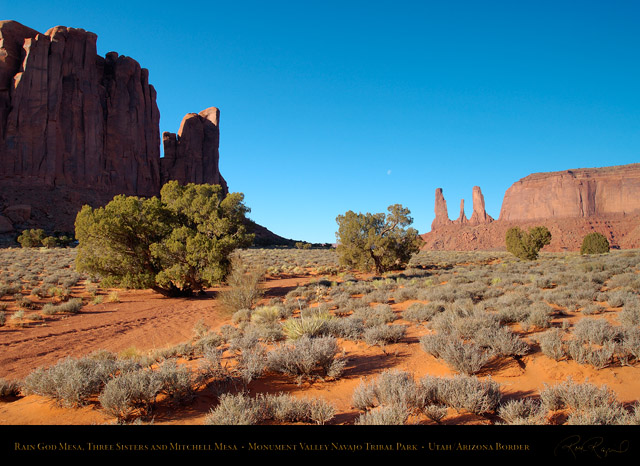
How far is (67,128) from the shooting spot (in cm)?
6488

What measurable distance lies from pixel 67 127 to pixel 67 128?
202 millimetres

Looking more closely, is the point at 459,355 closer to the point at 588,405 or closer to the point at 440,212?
the point at 588,405

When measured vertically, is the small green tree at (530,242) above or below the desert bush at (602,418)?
above

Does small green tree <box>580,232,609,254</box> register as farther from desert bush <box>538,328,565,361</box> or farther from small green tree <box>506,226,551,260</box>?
desert bush <box>538,328,565,361</box>

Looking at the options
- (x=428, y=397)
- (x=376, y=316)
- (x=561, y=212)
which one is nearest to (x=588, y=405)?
(x=428, y=397)

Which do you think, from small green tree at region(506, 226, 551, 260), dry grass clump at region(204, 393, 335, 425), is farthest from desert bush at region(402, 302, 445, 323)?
small green tree at region(506, 226, 551, 260)

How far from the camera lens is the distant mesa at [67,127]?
57.3m

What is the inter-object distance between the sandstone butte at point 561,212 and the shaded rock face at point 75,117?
8428 centimetres

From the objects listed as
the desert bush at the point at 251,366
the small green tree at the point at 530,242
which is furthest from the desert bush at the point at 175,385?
the small green tree at the point at 530,242

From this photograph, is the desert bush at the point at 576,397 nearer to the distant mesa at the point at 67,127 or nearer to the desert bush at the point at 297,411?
the desert bush at the point at 297,411

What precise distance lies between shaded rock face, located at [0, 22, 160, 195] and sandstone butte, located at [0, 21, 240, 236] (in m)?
0.15

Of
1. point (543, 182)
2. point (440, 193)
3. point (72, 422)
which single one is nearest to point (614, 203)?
point (543, 182)

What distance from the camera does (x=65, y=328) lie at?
33.7ft
